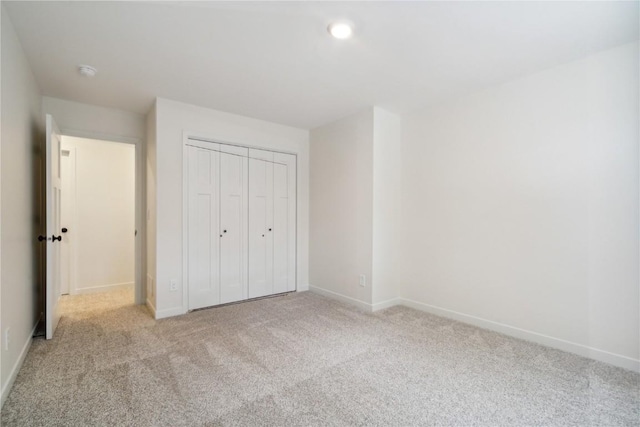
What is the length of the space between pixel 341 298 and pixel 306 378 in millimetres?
1817

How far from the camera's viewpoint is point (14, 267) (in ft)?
6.67

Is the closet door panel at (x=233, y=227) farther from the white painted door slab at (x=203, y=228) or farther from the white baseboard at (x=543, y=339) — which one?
the white baseboard at (x=543, y=339)

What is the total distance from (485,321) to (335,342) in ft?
4.84

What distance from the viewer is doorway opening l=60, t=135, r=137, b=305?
408 centimetres

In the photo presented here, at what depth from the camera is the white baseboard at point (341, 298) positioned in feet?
11.3

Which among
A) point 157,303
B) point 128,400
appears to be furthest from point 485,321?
point 157,303

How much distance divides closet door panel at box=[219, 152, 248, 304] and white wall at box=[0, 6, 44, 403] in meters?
1.66

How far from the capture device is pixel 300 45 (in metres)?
2.18

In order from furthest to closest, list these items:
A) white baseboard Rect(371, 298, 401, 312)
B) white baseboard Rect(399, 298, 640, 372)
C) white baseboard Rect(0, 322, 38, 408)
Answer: white baseboard Rect(371, 298, 401, 312), white baseboard Rect(399, 298, 640, 372), white baseboard Rect(0, 322, 38, 408)

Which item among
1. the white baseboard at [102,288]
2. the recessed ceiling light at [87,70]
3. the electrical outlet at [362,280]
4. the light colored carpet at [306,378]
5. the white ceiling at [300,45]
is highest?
the white ceiling at [300,45]

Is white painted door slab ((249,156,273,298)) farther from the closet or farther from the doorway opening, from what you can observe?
the doorway opening

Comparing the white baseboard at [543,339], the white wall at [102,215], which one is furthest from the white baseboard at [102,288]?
the white baseboard at [543,339]

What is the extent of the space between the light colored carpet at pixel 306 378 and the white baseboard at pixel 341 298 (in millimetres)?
447

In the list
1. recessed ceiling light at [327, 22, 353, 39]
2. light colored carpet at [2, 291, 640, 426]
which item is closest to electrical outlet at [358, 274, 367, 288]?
light colored carpet at [2, 291, 640, 426]
